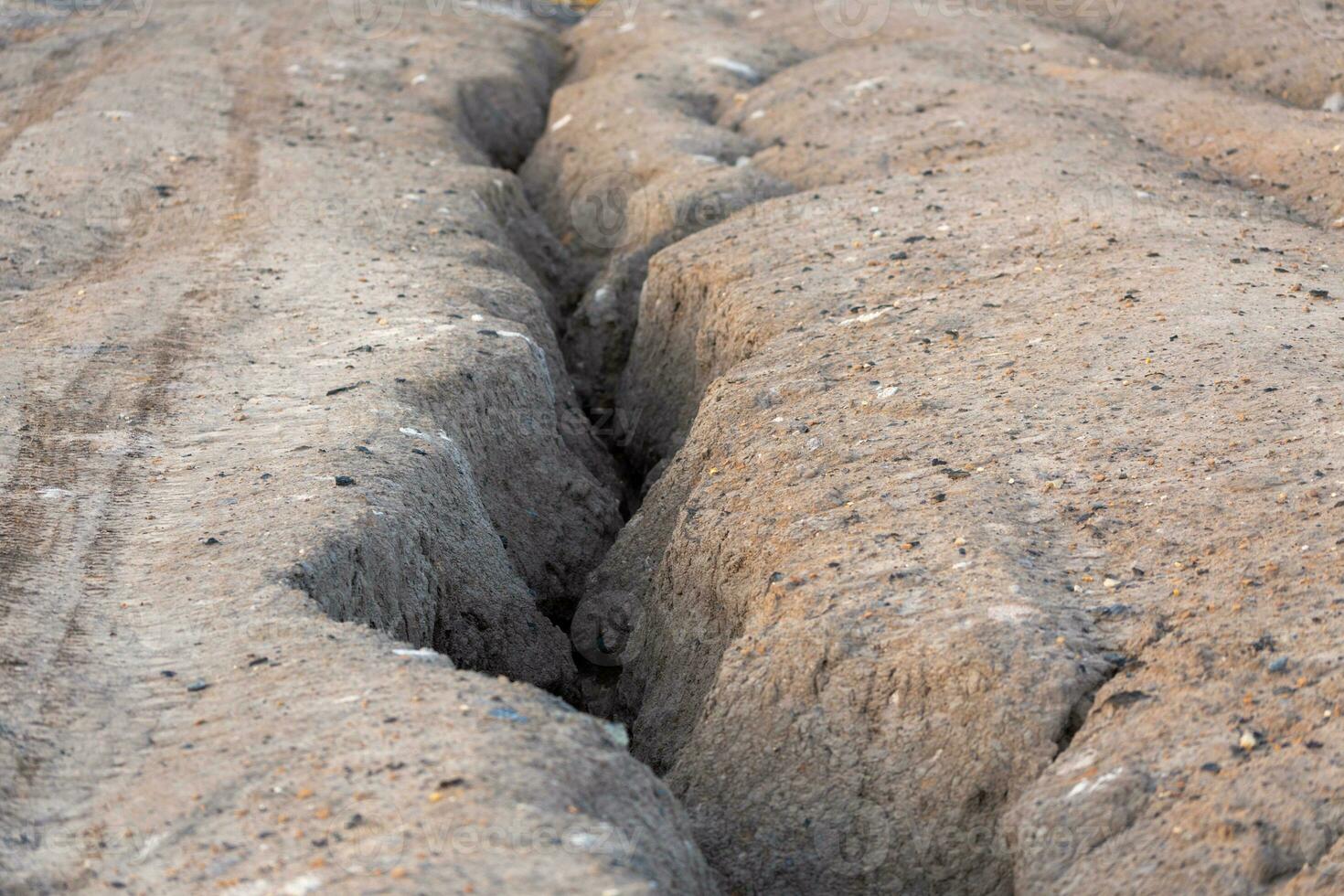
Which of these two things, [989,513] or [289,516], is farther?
[289,516]

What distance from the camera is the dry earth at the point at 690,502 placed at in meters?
2.98

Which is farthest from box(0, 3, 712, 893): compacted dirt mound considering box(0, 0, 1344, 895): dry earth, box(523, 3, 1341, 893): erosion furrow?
box(523, 3, 1341, 893): erosion furrow

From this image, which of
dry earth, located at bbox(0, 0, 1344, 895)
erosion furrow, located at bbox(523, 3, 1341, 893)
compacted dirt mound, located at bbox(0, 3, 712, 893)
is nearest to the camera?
compacted dirt mound, located at bbox(0, 3, 712, 893)

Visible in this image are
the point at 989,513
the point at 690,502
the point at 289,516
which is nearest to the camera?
the point at 989,513

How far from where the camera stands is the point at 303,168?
745 cm

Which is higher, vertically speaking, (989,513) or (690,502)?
(989,513)

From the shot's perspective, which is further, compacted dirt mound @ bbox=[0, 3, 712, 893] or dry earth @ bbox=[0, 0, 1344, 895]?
dry earth @ bbox=[0, 0, 1344, 895]

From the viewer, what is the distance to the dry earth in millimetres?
2982

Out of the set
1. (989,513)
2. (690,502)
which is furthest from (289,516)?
(989,513)

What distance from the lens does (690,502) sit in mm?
4574

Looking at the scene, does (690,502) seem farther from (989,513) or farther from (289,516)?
(289,516)

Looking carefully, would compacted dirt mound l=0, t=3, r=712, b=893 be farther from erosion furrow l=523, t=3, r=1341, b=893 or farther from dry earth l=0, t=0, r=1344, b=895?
erosion furrow l=523, t=3, r=1341, b=893

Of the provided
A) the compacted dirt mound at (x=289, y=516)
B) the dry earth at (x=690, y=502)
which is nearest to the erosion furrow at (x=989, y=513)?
the dry earth at (x=690, y=502)

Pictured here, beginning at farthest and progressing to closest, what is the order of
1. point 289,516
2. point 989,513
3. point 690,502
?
point 690,502 → point 289,516 → point 989,513
